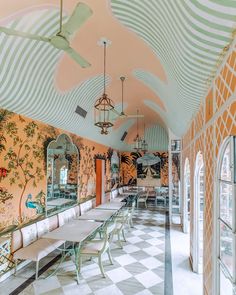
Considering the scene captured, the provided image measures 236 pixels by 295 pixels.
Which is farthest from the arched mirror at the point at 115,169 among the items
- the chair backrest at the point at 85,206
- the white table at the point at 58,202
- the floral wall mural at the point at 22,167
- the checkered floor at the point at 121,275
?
the floral wall mural at the point at 22,167

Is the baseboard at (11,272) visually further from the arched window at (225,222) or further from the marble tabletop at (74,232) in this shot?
the arched window at (225,222)

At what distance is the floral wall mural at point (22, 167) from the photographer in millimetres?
4242

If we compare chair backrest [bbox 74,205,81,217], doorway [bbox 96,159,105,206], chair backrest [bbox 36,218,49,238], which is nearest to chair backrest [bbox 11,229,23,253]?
chair backrest [bbox 36,218,49,238]

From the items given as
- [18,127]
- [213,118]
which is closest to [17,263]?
[18,127]

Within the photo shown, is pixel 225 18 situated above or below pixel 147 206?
above

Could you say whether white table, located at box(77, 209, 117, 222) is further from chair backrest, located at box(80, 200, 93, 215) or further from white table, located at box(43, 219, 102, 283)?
chair backrest, located at box(80, 200, 93, 215)

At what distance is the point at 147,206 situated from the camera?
11852 millimetres

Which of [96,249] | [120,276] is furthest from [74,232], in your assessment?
[120,276]

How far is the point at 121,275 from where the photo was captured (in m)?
4.37

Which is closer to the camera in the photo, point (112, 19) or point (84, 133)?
point (112, 19)

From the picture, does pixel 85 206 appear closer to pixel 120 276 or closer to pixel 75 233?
pixel 75 233

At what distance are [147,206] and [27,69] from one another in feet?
30.9

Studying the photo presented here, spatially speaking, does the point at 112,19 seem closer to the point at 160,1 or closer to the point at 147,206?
the point at 160,1

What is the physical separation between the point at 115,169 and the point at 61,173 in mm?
5967
